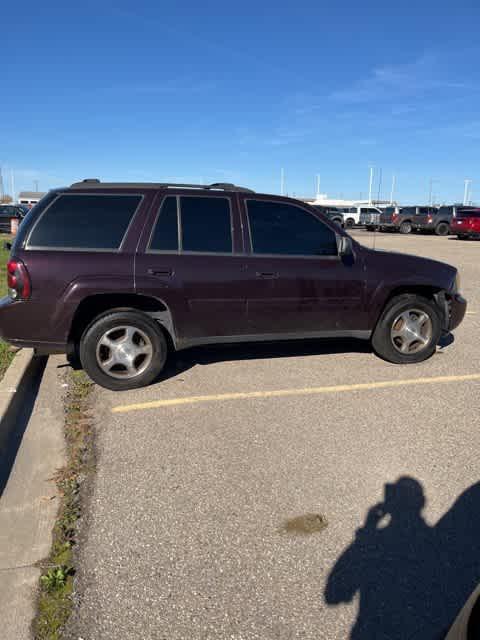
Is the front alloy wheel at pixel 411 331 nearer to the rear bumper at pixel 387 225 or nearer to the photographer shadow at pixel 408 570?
the photographer shadow at pixel 408 570

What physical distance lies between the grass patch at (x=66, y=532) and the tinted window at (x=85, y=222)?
4.72 feet

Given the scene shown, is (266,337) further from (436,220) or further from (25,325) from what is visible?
(436,220)

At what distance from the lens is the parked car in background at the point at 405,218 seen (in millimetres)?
36031

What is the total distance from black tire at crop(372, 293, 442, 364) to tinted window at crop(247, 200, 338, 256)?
3.10ft

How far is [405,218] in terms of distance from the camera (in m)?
36.6

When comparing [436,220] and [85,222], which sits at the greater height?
[85,222]

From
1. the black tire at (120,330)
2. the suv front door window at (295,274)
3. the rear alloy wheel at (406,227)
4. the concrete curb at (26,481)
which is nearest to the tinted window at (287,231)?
the suv front door window at (295,274)

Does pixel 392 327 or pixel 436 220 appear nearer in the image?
pixel 392 327

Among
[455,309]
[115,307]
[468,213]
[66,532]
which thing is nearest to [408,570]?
[66,532]

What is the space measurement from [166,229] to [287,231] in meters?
1.22

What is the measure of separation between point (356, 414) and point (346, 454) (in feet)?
2.40

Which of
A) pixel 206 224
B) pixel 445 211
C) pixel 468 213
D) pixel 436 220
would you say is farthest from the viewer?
pixel 445 211

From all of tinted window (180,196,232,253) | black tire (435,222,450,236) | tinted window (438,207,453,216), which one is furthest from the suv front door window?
tinted window (438,207,453,216)

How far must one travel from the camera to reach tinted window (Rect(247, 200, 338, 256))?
4.93 metres
